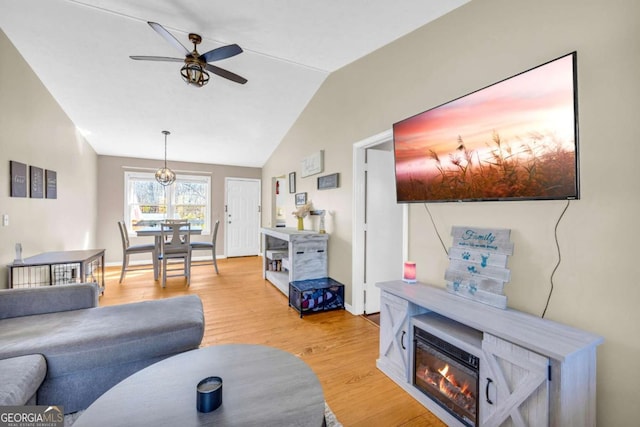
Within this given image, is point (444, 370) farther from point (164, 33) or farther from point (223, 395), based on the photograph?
point (164, 33)

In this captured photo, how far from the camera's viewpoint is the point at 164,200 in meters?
6.00

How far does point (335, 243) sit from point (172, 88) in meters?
2.98


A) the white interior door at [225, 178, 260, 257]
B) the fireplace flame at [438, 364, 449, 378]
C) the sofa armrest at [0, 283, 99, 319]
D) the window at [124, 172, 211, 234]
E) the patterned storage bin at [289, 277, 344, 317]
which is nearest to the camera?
the fireplace flame at [438, 364, 449, 378]

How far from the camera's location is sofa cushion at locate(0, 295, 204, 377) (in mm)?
1514

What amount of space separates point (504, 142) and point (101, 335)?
267 centimetres

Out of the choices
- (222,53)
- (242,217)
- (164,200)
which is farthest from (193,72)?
(242,217)

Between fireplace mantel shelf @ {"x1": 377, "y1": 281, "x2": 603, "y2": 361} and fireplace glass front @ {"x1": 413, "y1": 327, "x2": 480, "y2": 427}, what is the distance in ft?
0.69

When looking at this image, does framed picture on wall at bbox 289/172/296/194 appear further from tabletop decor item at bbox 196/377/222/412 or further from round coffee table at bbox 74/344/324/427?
tabletop decor item at bbox 196/377/222/412

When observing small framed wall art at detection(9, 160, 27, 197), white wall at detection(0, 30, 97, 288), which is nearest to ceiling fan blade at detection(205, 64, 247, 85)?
white wall at detection(0, 30, 97, 288)

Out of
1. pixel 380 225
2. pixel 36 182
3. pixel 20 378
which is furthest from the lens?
pixel 380 225

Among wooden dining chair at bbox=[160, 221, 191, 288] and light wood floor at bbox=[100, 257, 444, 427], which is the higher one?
wooden dining chair at bbox=[160, 221, 191, 288]

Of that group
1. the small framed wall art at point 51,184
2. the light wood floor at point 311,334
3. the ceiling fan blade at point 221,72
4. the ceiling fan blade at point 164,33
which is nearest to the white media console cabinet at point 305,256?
the light wood floor at point 311,334

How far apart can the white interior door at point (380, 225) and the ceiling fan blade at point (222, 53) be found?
1.67m

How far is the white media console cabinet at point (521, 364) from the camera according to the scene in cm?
112
